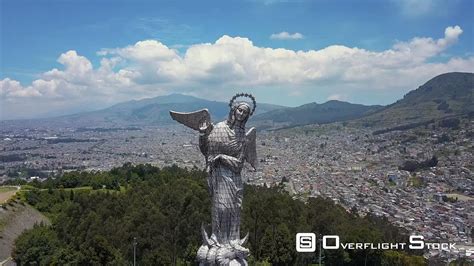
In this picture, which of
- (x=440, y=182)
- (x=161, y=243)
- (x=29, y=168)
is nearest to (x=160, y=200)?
(x=161, y=243)

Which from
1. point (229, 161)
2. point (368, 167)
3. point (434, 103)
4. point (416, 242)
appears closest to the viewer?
point (229, 161)

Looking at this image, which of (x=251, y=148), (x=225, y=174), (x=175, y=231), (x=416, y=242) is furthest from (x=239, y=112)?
(x=416, y=242)

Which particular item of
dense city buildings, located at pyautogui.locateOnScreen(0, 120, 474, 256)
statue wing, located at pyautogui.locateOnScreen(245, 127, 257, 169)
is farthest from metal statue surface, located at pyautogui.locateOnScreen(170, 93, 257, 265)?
dense city buildings, located at pyautogui.locateOnScreen(0, 120, 474, 256)

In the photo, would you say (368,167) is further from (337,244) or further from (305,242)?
(305,242)

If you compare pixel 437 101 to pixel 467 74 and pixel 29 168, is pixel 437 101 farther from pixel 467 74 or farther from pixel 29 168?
pixel 29 168

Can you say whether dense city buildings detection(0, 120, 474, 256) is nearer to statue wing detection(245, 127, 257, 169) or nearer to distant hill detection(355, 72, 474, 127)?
statue wing detection(245, 127, 257, 169)
